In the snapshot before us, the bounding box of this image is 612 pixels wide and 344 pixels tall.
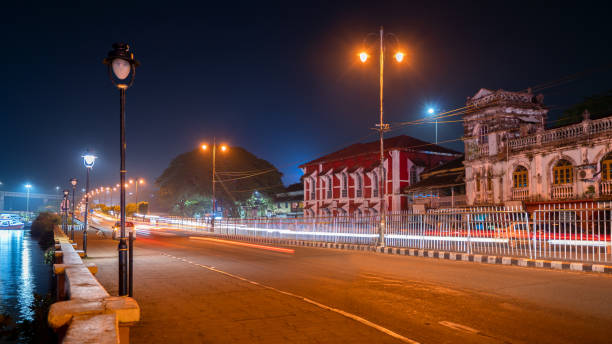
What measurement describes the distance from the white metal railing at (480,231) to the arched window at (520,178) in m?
2.12

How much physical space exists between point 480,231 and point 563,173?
13.2 meters

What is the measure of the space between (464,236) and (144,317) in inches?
521

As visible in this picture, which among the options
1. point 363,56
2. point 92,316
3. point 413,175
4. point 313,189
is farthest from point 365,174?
point 92,316

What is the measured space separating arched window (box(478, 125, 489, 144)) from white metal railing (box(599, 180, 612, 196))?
8595 mm

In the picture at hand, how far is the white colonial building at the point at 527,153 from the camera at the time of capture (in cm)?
2464

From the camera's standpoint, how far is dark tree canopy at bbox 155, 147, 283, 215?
63.8m

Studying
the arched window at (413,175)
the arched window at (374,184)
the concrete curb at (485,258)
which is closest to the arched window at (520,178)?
the concrete curb at (485,258)

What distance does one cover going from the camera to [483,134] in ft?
105

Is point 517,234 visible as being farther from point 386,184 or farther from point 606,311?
point 386,184

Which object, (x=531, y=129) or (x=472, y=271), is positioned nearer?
(x=472, y=271)

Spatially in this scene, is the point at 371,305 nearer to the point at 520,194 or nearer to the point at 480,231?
the point at 480,231

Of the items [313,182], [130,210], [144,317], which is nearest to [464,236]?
[144,317]

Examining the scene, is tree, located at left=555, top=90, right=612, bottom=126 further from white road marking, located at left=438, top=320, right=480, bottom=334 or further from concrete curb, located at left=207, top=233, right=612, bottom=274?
white road marking, located at left=438, top=320, right=480, bottom=334

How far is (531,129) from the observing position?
3002 cm
